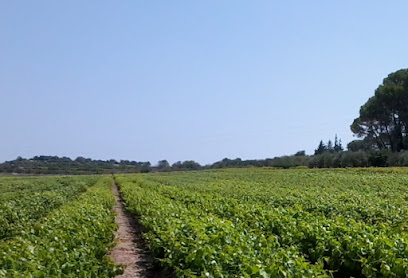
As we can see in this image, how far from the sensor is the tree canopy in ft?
205

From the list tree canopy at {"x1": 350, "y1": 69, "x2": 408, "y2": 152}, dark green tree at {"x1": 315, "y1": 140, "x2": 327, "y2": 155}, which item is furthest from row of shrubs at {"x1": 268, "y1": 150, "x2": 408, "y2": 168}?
dark green tree at {"x1": 315, "y1": 140, "x2": 327, "y2": 155}

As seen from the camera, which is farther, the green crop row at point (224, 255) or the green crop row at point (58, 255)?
the green crop row at point (58, 255)

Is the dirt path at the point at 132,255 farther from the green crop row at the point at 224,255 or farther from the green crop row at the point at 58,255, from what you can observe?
the green crop row at the point at 58,255

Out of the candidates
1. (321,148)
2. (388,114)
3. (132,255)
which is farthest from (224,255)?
(321,148)

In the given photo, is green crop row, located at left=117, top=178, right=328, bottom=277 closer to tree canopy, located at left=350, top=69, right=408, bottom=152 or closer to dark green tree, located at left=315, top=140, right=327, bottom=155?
tree canopy, located at left=350, top=69, right=408, bottom=152

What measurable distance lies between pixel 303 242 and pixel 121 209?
16.1 metres

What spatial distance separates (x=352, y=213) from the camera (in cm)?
1310

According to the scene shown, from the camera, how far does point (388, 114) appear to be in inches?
2534

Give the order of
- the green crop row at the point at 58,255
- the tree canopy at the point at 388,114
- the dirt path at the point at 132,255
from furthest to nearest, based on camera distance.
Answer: the tree canopy at the point at 388,114 → the dirt path at the point at 132,255 → the green crop row at the point at 58,255

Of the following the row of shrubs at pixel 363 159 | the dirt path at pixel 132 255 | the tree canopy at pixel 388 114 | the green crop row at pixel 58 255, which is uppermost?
the tree canopy at pixel 388 114

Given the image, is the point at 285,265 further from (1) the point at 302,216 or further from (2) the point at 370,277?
(1) the point at 302,216

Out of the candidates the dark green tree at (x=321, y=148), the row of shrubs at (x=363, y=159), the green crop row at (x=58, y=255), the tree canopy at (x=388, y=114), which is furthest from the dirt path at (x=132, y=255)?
the dark green tree at (x=321, y=148)

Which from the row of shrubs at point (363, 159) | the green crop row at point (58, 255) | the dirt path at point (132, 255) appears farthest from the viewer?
Answer: the row of shrubs at point (363, 159)

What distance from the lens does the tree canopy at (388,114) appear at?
6238cm
